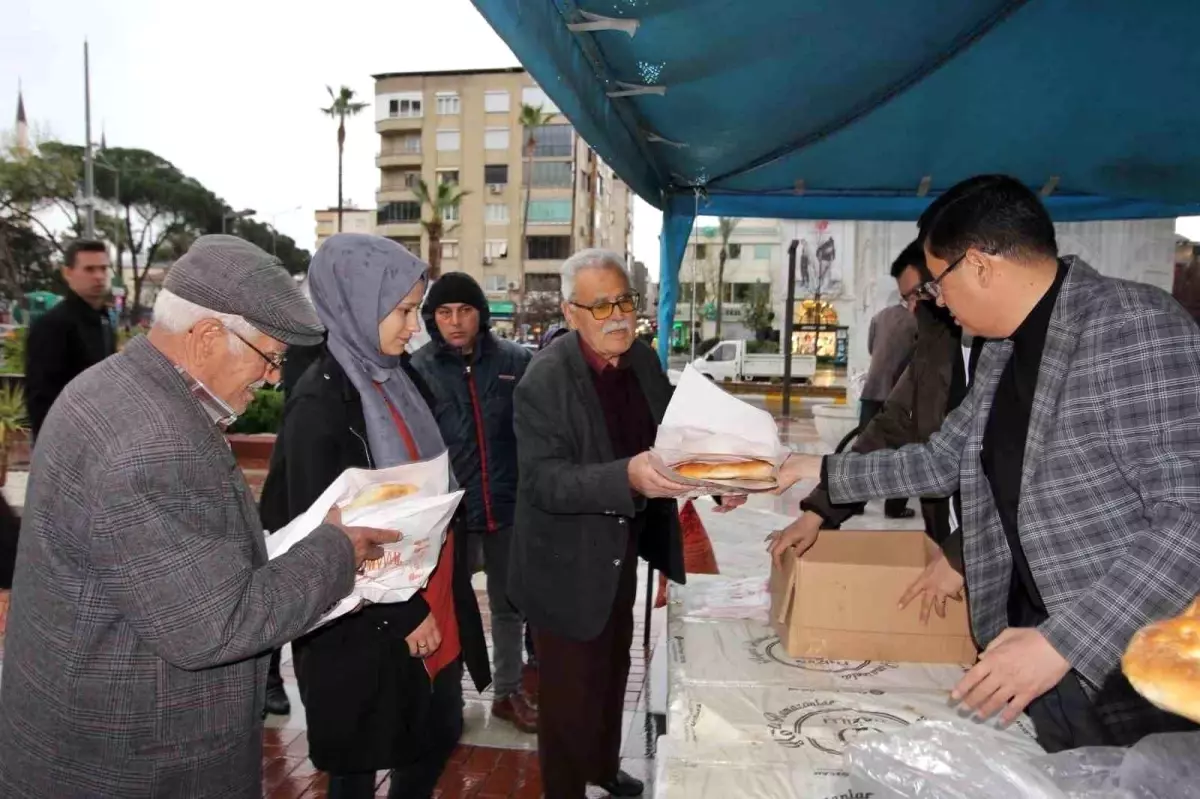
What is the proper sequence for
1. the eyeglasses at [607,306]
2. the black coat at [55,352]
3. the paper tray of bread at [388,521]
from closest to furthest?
the paper tray of bread at [388,521]
the eyeglasses at [607,306]
the black coat at [55,352]

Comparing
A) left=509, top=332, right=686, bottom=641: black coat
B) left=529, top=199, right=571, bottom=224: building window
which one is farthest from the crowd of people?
left=529, top=199, right=571, bottom=224: building window

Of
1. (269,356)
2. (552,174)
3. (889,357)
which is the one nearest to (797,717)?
(269,356)

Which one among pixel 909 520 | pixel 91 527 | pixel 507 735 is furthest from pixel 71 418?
pixel 909 520

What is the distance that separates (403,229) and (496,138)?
9490 mm

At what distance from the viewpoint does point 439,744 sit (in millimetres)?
2232

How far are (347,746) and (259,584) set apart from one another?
780 mm

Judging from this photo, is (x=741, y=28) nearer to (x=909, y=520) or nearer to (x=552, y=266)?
(x=909, y=520)

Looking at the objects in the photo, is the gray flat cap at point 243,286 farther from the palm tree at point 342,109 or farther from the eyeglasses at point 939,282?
the palm tree at point 342,109

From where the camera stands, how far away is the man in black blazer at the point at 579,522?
2477mm

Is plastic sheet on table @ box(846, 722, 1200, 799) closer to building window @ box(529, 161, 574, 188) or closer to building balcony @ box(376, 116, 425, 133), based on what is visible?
building window @ box(529, 161, 574, 188)

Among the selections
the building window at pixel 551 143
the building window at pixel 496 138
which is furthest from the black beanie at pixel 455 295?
the building window at pixel 496 138

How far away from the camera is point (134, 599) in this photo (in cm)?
129

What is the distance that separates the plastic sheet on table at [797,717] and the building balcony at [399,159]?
60.7 meters

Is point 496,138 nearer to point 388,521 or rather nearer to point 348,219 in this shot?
point 348,219
